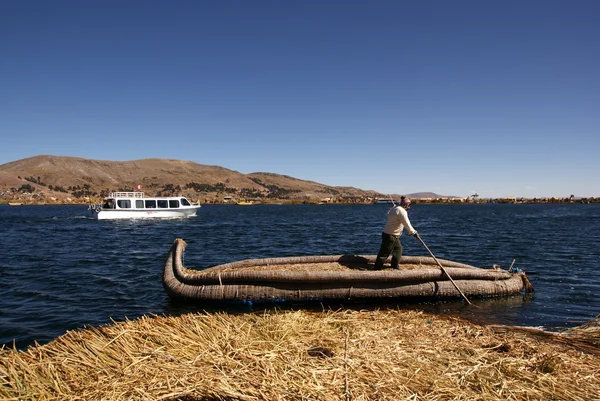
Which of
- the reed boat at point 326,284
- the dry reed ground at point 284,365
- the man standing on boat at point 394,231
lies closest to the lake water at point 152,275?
the reed boat at point 326,284

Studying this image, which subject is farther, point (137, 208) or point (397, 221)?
point (137, 208)

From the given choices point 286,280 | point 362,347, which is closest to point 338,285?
point 286,280

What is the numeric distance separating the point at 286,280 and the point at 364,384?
7055mm

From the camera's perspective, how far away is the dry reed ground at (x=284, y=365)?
15.8 feet

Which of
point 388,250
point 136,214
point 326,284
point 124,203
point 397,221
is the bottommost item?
point 326,284

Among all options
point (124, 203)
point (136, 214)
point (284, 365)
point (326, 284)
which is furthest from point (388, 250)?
point (124, 203)

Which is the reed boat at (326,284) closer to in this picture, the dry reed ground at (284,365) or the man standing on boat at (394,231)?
the man standing on boat at (394,231)

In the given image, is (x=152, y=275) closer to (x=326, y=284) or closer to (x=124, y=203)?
(x=326, y=284)

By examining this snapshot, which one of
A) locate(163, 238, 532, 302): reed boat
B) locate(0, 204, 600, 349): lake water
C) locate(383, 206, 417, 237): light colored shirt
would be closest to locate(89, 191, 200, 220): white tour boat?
locate(0, 204, 600, 349): lake water

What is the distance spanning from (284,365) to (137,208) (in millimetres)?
58541

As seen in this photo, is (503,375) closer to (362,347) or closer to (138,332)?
(362,347)

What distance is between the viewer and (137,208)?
193 ft

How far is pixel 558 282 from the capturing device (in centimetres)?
1708

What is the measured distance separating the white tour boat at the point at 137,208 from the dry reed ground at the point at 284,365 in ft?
184
